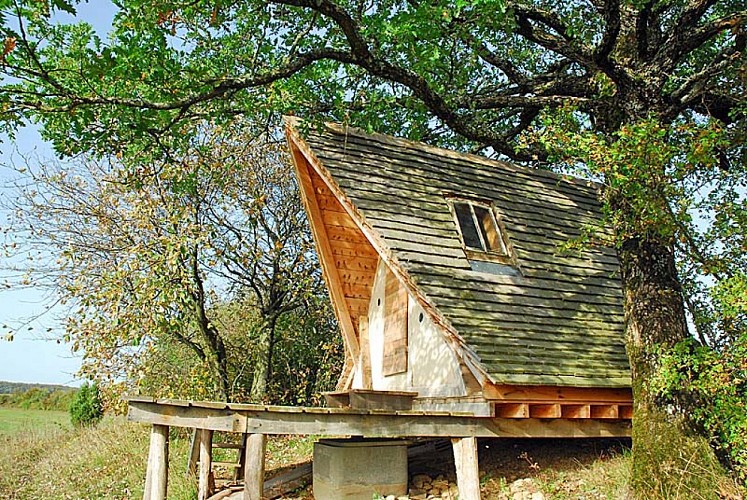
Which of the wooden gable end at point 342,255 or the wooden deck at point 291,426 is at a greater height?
the wooden gable end at point 342,255

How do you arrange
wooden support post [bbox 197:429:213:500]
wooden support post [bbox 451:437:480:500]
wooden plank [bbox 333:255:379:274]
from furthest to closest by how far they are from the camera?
wooden plank [bbox 333:255:379:274], wooden support post [bbox 197:429:213:500], wooden support post [bbox 451:437:480:500]

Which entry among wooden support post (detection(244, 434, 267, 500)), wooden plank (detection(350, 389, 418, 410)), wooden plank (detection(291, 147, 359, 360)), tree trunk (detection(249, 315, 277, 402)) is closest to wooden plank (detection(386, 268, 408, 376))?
wooden plank (detection(291, 147, 359, 360))

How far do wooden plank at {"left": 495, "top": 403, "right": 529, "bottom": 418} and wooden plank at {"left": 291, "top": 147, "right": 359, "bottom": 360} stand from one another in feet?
14.6

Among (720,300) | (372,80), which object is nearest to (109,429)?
(372,80)

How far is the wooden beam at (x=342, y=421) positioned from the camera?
5945 mm

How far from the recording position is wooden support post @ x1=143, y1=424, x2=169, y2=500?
6148 mm

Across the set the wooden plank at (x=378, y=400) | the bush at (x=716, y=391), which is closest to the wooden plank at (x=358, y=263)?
the wooden plank at (x=378, y=400)

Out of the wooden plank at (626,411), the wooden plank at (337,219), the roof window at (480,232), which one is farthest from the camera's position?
the wooden plank at (337,219)

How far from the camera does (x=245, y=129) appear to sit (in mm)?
13031

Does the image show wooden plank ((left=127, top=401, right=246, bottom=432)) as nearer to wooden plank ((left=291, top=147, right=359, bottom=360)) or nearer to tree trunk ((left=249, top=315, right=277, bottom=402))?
wooden plank ((left=291, top=147, right=359, bottom=360))

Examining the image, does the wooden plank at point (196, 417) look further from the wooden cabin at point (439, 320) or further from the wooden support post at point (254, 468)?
the wooden support post at point (254, 468)

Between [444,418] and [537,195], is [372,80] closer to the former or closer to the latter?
[537,195]

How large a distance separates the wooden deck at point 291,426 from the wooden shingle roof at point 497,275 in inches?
30.7

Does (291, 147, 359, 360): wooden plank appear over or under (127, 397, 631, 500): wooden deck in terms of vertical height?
over
